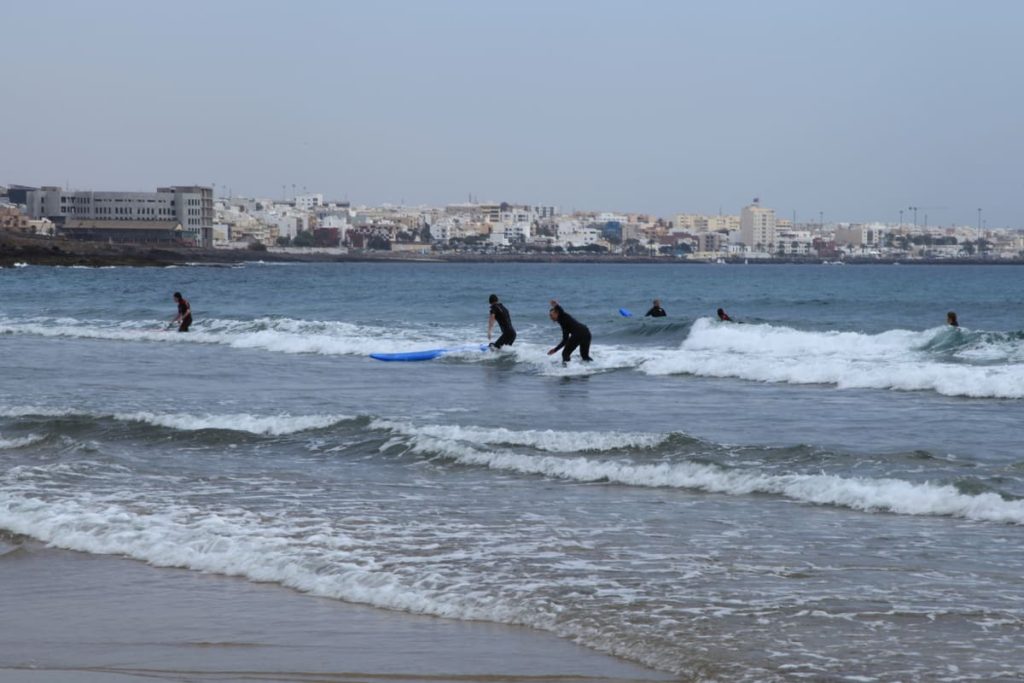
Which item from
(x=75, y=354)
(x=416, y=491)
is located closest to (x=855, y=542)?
(x=416, y=491)

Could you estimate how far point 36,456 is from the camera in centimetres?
1319

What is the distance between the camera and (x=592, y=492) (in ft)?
36.6

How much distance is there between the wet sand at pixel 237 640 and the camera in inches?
243

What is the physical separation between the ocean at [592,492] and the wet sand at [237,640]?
0.25 m

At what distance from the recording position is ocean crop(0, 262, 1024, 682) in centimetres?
714

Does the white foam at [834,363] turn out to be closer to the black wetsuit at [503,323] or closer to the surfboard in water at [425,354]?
the black wetsuit at [503,323]

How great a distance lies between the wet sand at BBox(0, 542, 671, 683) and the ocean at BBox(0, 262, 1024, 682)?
25cm

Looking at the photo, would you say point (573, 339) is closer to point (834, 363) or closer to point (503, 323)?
point (503, 323)

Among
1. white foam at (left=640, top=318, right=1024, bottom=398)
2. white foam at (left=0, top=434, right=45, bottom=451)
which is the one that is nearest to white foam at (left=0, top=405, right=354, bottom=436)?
white foam at (left=0, top=434, right=45, bottom=451)

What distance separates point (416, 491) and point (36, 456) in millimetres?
4674

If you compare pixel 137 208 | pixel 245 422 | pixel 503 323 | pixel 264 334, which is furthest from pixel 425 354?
pixel 137 208

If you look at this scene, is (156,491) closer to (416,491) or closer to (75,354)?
(416,491)

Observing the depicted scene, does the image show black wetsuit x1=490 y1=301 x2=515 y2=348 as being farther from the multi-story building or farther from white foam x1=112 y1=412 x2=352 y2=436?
the multi-story building

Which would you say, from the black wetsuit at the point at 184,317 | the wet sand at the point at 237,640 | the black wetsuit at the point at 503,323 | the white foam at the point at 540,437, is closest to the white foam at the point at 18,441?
the white foam at the point at 540,437
